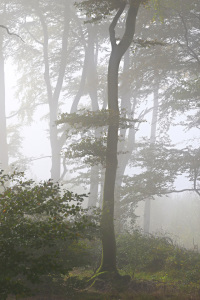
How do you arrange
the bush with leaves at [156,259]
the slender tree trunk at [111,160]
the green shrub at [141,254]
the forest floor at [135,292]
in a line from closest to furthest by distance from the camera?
the forest floor at [135,292], the slender tree trunk at [111,160], the bush with leaves at [156,259], the green shrub at [141,254]

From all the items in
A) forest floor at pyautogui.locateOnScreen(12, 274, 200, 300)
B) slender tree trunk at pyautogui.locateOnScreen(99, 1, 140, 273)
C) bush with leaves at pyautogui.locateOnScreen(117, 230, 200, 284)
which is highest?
slender tree trunk at pyautogui.locateOnScreen(99, 1, 140, 273)

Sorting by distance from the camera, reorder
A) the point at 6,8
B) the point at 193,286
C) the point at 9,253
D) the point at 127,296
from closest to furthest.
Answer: the point at 9,253 → the point at 127,296 → the point at 193,286 → the point at 6,8

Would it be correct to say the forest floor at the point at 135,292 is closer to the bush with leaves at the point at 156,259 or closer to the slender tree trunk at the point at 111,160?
the slender tree trunk at the point at 111,160

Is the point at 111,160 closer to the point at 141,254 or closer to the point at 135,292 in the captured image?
the point at 135,292

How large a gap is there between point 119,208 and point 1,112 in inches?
549

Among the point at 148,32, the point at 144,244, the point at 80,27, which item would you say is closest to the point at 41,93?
the point at 80,27

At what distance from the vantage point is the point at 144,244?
11.4m

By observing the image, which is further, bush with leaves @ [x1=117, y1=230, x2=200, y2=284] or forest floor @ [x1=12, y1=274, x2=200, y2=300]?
bush with leaves @ [x1=117, y1=230, x2=200, y2=284]

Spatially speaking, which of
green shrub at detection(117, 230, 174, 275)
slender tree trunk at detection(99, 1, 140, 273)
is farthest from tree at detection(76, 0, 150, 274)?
green shrub at detection(117, 230, 174, 275)

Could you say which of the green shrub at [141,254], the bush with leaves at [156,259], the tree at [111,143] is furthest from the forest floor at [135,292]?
the green shrub at [141,254]

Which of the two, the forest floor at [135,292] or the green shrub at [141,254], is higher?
the green shrub at [141,254]

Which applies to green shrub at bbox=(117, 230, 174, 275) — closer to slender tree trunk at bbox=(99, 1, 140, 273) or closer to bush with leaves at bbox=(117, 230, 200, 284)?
bush with leaves at bbox=(117, 230, 200, 284)

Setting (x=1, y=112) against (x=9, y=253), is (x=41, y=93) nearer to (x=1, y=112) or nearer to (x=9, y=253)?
(x=1, y=112)

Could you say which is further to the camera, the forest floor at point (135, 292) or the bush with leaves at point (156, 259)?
the bush with leaves at point (156, 259)
